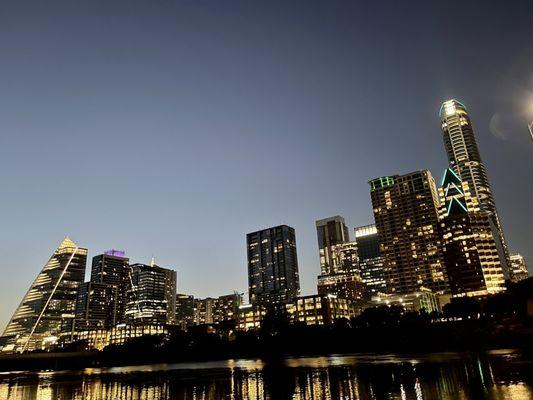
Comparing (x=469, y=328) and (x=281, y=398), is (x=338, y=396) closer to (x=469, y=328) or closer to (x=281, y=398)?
(x=281, y=398)

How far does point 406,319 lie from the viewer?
162 meters

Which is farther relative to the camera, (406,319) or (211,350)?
(211,350)

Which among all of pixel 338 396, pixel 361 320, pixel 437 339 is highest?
pixel 361 320

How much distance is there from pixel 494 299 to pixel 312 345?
242 ft

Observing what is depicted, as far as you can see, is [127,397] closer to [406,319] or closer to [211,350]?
[406,319]

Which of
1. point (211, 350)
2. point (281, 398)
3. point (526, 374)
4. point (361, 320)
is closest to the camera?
point (281, 398)

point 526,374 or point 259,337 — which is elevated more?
point 259,337

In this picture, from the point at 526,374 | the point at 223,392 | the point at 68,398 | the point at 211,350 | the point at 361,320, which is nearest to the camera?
the point at 526,374

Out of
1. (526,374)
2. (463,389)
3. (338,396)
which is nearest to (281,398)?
(338,396)

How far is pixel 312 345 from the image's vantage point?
161m

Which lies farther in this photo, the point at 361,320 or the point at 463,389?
the point at 361,320

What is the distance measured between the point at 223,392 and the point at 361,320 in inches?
5360

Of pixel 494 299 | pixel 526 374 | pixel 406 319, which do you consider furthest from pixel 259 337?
pixel 526 374

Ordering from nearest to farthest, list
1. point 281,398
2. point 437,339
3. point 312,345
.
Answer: point 281,398
point 437,339
point 312,345
